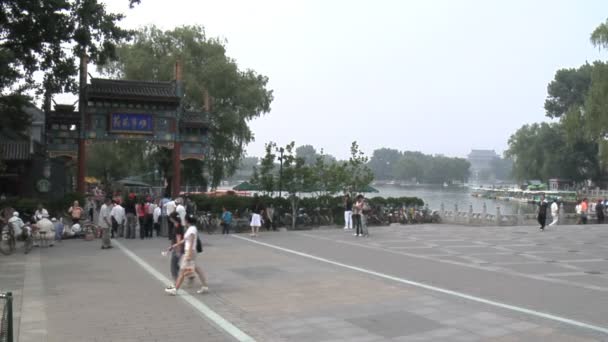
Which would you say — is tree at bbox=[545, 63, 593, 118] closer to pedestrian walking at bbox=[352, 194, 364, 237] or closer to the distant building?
pedestrian walking at bbox=[352, 194, 364, 237]

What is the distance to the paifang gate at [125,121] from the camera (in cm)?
2895

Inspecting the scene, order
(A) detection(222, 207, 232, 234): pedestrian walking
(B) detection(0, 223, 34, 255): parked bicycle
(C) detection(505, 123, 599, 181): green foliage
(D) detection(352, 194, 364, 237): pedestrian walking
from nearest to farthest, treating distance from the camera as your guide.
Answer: (B) detection(0, 223, 34, 255): parked bicycle, (D) detection(352, 194, 364, 237): pedestrian walking, (A) detection(222, 207, 232, 234): pedestrian walking, (C) detection(505, 123, 599, 181): green foliage

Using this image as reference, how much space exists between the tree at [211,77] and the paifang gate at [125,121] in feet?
29.6

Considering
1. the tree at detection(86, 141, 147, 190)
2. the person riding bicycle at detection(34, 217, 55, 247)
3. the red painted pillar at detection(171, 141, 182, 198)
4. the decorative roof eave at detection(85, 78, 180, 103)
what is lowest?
the person riding bicycle at detection(34, 217, 55, 247)

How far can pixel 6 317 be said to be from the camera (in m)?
6.50

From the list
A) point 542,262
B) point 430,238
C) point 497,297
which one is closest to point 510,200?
point 430,238

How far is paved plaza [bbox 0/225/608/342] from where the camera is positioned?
8531 millimetres

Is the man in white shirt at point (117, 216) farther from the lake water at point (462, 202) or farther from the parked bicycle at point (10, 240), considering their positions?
the lake water at point (462, 202)

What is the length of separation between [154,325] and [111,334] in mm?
741

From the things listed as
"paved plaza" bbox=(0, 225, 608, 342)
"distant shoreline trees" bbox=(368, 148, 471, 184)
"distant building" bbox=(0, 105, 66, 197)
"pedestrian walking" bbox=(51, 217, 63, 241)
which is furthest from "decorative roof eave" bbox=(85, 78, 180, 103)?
"distant shoreline trees" bbox=(368, 148, 471, 184)

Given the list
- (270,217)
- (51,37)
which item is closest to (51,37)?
(51,37)

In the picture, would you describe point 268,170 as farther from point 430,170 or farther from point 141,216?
point 430,170

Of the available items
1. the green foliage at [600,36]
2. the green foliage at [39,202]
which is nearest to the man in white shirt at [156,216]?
the green foliage at [39,202]

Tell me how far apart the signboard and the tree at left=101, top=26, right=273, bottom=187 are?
972 cm
